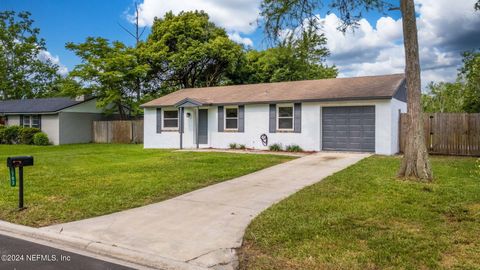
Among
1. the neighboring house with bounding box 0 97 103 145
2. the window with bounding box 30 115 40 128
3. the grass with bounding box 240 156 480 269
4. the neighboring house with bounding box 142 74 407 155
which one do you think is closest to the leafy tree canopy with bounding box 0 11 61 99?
the neighboring house with bounding box 0 97 103 145

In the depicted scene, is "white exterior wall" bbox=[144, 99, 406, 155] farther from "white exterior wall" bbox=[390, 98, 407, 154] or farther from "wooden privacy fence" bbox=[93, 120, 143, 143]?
"wooden privacy fence" bbox=[93, 120, 143, 143]

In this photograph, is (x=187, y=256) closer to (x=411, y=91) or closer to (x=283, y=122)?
(x=411, y=91)

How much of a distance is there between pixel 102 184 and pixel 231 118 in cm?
1083

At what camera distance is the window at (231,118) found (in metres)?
19.1

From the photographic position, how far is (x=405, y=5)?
9.49 meters

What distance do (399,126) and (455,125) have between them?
2.14 meters

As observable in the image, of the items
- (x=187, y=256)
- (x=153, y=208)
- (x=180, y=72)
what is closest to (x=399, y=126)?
(x=153, y=208)

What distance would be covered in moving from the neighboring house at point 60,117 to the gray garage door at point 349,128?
19.2m

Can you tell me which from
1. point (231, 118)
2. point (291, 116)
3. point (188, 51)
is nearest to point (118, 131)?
point (188, 51)

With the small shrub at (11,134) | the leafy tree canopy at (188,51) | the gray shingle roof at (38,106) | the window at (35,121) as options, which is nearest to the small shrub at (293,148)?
the leafy tree canopy at (188,51)

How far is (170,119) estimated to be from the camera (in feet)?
69.4

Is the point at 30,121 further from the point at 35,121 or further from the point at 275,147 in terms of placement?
the point at 275,147

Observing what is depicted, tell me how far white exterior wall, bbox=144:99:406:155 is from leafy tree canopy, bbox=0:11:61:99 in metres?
24.9

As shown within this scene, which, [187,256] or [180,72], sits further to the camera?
[180,72]
